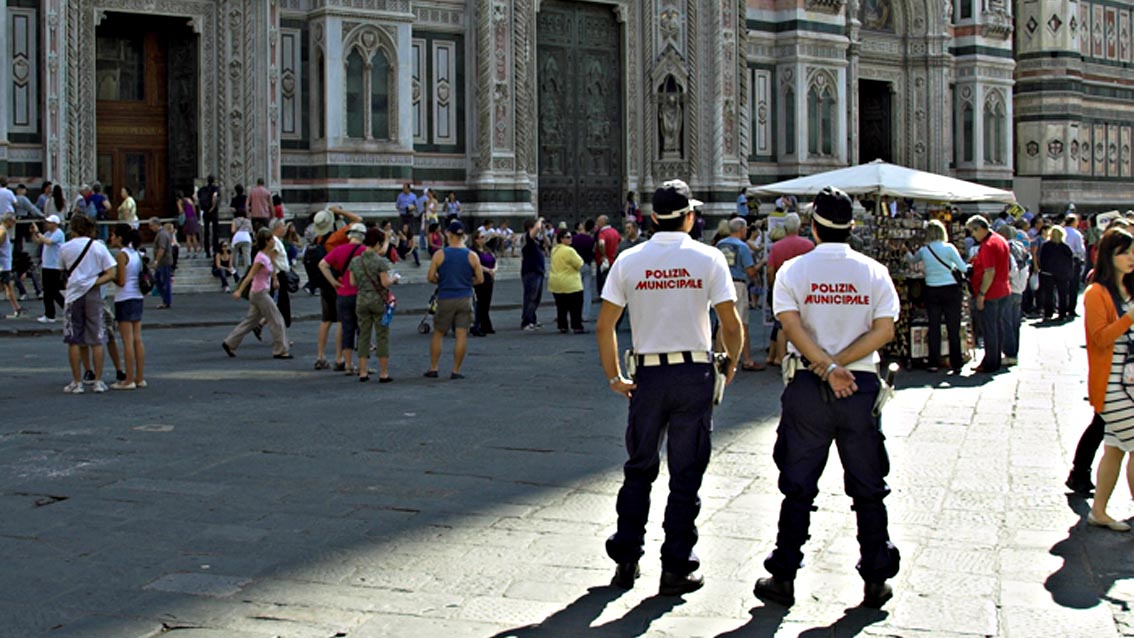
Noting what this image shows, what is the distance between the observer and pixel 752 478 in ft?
28.7

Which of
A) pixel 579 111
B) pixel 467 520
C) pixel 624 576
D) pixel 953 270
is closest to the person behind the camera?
pixel 624 576

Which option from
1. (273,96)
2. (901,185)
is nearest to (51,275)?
(273,96)

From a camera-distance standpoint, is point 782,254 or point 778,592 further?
point 782,254

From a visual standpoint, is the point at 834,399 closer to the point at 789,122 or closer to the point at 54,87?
the point at 54,87

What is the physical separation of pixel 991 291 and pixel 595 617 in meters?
10.1

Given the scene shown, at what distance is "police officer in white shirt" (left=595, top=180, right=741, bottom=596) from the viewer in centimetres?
610

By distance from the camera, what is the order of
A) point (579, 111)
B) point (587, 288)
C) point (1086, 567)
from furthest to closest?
point (579, 111) → point (587, 288) → point (1086, 567)

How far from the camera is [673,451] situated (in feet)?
20.1

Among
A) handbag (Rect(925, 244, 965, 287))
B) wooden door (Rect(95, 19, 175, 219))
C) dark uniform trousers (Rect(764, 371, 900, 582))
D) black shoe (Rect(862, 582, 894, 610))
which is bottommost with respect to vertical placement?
black shoe (Rect(862, 582, 894, 610))

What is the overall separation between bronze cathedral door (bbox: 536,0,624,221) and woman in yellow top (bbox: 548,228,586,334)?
12997mm

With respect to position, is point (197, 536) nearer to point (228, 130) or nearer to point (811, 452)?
point (811, 452)

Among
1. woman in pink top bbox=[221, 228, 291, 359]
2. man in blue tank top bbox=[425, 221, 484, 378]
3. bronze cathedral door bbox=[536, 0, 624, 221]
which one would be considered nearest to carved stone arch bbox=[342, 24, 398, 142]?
bronze cathedral door bbox=[536, 0, 624, 221]

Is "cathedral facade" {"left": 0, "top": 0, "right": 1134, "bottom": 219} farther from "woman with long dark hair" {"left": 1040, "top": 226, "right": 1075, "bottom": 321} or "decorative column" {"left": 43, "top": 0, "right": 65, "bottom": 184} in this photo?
"woman with long dark hair" {"left": 1040, "top": 226, "right": 1075, "bottom": 321}

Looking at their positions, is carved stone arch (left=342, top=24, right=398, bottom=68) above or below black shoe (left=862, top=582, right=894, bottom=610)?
above
